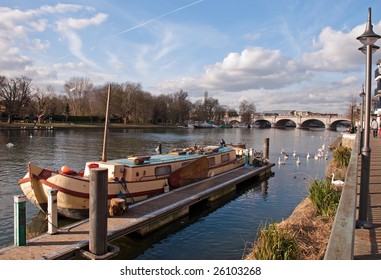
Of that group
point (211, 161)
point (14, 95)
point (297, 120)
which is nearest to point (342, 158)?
point (211, 161)

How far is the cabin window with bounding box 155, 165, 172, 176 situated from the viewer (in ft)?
61.0

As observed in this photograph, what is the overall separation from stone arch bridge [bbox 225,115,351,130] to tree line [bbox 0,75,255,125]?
21183 mm

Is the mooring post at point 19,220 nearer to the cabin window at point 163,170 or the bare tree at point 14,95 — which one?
the cabin window at point 163,170

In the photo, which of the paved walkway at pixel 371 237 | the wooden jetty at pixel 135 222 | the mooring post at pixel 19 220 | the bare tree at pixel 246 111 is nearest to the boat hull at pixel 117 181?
the wooden jetty at pixel 135 222

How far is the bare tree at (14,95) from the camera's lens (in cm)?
8325

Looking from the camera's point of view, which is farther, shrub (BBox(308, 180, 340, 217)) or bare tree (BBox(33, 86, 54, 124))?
bare tree (BBox(33, 86, 54, 124))

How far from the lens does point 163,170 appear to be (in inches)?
750

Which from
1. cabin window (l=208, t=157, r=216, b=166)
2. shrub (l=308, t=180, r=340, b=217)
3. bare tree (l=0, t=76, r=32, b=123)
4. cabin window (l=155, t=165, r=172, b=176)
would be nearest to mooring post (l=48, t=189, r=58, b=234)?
cabin window (l=155, t=165, r=172, b=176)

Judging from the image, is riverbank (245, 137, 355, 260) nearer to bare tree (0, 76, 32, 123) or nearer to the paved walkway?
the paved walkway

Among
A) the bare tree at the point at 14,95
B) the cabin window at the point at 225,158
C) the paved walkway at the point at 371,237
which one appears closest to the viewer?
the paved walkway at the point at 371,237

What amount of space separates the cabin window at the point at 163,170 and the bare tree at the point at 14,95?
76990 mm

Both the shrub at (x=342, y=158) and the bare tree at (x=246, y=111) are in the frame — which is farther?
the bare tree at (x=246, y=111)

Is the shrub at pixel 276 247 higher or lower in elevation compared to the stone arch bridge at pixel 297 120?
lower
